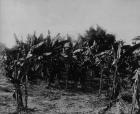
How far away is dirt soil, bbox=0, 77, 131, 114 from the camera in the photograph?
9769mm

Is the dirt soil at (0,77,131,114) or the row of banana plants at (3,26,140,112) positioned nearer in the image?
the dirt soil at (0,77,131,114)

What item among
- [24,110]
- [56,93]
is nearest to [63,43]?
[56,93]

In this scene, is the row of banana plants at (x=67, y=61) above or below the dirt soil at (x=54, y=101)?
above

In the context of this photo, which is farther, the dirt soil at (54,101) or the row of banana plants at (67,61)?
the row of banana plants at (67,61)

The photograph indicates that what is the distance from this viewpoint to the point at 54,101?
37.2 ft

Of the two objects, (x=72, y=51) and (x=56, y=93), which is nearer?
(x=56, y=93)

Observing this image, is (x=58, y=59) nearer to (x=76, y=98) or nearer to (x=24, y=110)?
(x=76, y=98)

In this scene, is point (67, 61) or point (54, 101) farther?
point (67, 61)

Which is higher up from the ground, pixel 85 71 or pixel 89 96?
pixel 85 71

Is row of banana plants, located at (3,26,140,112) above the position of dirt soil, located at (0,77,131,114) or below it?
above

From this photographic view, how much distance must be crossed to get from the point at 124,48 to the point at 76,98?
292cm

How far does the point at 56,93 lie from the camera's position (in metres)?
13.0

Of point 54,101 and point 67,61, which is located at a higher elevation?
point 67,61

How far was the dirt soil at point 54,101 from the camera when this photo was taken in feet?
32.0
